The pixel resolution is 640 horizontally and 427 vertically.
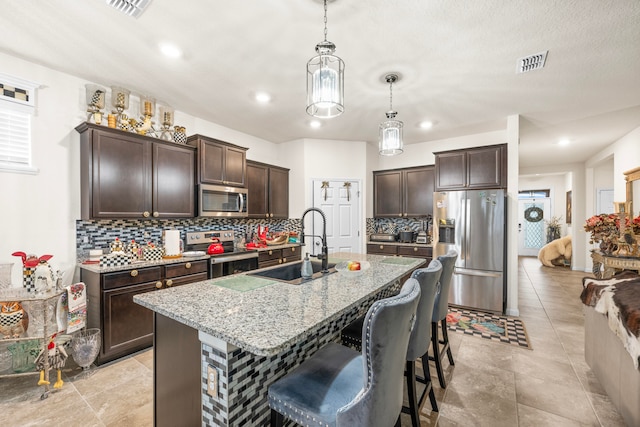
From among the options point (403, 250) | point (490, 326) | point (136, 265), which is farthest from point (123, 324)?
point (490, 326)

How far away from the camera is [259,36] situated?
2.24 m

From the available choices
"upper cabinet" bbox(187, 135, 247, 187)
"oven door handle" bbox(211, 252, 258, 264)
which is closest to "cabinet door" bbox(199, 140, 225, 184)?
"upper cabinet" bbox(187, 135, 247, 187)

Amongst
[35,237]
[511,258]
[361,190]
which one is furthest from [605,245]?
[35,237]

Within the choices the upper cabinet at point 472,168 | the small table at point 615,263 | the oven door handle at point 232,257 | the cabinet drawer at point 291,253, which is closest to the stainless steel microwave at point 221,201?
the oven door handle at point 232,257

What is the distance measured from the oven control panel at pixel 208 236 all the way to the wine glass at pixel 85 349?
1419 mm

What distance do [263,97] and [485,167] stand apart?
329 cm

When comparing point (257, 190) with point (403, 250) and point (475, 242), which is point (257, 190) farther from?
point (475, 242)

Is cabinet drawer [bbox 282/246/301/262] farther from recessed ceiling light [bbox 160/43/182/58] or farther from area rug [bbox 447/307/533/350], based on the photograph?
recessed ceiling light [bbox 160/43/182/58]

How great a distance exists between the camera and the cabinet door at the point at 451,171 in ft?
14.1

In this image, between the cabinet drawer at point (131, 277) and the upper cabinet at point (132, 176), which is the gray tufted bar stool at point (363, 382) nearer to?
the cabinet drawer at point (131, 277)

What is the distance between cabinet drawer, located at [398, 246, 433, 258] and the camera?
4.57 m

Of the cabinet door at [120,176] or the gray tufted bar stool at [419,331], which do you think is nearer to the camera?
the gray tufted bar stool at [419,331]

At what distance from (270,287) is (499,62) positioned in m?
2.83

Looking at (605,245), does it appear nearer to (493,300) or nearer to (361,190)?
(493,300)
